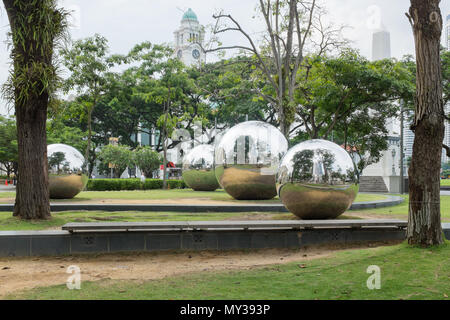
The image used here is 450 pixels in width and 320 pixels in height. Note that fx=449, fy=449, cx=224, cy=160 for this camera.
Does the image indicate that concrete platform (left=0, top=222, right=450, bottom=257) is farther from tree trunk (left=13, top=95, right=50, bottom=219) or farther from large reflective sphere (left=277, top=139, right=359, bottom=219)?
tree trunk (left=13, top=95, right=50, bottom=219)

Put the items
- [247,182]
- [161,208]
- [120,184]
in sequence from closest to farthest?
[161,208] → [247,182] → [120,184]

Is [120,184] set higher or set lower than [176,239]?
higher

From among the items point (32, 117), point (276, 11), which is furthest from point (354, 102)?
point (32, 117)

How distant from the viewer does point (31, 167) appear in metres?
11.2

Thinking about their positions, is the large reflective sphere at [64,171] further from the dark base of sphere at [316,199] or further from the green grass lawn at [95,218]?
the dark base of sphere at [316,199]

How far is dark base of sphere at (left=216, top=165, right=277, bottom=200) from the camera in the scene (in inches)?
647

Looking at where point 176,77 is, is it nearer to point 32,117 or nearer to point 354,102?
point 354,102

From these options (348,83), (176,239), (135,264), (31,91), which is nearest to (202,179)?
(348,83)

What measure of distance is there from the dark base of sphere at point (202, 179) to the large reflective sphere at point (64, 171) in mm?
8217

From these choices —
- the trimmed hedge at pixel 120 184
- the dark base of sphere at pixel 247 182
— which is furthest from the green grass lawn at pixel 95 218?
the trimmed hedge at pixel 120 184

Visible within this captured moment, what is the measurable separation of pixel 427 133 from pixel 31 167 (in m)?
9.05

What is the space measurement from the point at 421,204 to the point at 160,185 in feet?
91.2

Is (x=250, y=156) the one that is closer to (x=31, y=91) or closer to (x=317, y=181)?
(x=317, y=181)

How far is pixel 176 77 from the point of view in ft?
114
